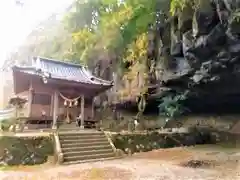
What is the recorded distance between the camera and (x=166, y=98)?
16.3 m

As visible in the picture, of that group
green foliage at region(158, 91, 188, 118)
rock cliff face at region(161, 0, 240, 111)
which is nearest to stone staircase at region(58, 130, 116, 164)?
green foliage at region(158, 91, 188, 118)

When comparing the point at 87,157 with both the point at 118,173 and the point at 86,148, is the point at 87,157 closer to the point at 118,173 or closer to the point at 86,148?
the point at 86,148

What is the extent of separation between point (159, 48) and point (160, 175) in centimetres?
1118

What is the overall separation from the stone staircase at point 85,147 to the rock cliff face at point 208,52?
19.9 feet

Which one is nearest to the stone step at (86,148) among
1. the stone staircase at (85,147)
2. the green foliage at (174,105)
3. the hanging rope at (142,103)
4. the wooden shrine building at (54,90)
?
the stone staircase at (85,147)

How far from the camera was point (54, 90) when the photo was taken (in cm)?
1456

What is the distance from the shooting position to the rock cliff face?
11406mm

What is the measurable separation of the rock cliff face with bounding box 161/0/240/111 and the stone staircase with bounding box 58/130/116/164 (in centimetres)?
606

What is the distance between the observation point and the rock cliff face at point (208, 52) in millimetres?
11406

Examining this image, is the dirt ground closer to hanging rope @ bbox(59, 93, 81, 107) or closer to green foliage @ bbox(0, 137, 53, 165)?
Answer: green foliage @ bbox(0, 137, 53, 165)

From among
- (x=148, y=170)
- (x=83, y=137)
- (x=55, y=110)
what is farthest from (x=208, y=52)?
(x=55, y=110)

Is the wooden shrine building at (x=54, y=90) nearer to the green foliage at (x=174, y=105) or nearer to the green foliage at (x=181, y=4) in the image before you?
the green foliage at (x=174, y=105)

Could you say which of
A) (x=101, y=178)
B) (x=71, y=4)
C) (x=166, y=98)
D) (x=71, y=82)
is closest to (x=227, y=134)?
(x=166, y=98)

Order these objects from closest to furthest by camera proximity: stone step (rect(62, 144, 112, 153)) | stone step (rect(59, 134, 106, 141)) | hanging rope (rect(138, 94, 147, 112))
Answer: stone step (rect(62, 144, 112, 153)), stone step (rect(59, 134, 106, 141)), hanging rope (rect(138, 94, 147, 112))
